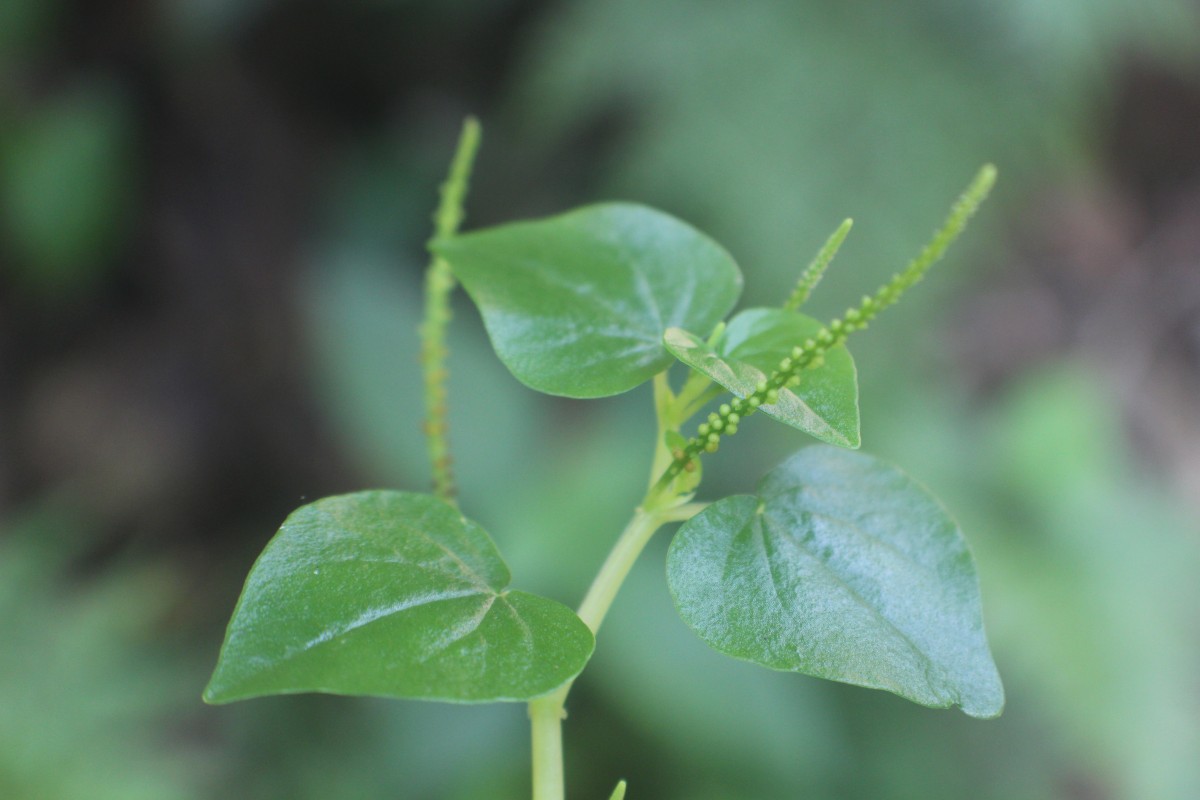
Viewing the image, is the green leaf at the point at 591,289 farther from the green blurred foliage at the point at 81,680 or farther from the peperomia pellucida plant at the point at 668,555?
the green blurred foliage at the point at 81,680

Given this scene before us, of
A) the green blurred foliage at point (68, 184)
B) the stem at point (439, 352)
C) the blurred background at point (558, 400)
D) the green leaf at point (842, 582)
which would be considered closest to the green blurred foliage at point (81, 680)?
the blurred background at point (558, 400)

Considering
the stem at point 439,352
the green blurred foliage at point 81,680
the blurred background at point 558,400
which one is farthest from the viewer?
the blurred background at point 558,400

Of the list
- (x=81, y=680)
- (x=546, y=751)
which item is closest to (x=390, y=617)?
(x=546, y=751)

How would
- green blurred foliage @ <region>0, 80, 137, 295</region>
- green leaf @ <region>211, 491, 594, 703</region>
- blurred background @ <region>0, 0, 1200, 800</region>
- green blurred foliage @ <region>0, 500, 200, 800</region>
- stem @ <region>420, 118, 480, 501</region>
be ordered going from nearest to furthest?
green leaf @ <region>211, 491, 594, 703</region>
stem @ <region>420, 118, 480, 501</region>
green blurred foliage @ <region>0, 500, 200, 800</region>
blurred background @ <region>0, 0, 1200, 800</region>
green blurred foliage @ <region>0, 80, 137, 295</region>

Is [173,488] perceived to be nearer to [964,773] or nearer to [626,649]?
[626,649]

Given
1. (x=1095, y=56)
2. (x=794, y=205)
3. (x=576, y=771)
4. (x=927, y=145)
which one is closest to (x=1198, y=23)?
(x=1095, y=56)

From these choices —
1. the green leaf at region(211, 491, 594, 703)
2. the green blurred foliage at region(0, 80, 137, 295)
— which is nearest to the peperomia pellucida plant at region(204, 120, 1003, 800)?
the green leaf at region(211, 491, 594, 703)

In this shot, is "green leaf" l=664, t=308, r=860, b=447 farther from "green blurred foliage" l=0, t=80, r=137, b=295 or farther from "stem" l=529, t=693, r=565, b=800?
"green blurred foliage" l=0, t=80, r=137, b=295
